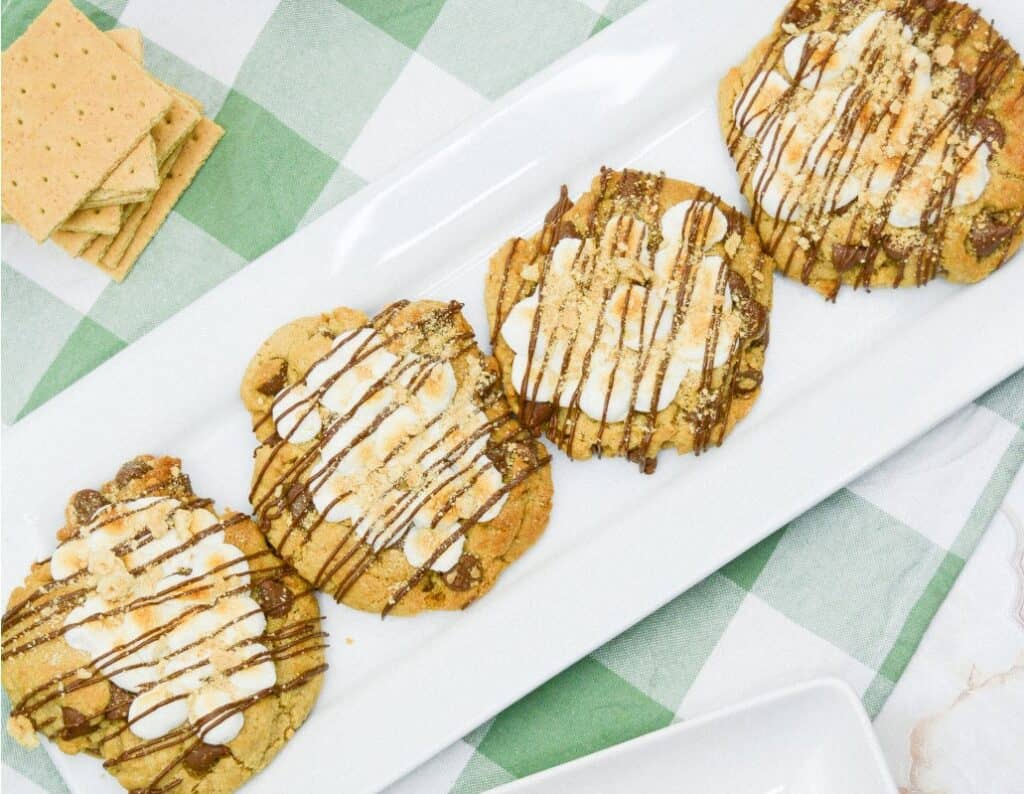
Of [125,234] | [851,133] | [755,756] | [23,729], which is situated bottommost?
[755,756]

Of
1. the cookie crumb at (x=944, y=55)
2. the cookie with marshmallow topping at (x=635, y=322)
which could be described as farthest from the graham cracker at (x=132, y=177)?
the cookie crumb at (x=944, y=55)

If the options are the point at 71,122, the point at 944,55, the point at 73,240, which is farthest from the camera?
the point at 73,240

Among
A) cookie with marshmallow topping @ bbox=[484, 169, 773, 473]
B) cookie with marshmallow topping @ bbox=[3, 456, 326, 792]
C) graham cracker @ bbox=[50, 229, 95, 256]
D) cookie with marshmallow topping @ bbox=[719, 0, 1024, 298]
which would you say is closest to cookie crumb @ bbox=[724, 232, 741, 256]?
cookie with marshmallow topping @ bbox=[484, 169, 773, 473]

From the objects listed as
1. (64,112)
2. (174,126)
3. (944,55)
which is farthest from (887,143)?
(64,112)

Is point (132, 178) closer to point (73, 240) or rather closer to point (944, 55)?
point (73, 240)

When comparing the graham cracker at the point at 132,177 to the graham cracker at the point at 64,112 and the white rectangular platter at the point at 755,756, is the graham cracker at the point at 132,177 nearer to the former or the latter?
the graham cracker at the point at 64,112

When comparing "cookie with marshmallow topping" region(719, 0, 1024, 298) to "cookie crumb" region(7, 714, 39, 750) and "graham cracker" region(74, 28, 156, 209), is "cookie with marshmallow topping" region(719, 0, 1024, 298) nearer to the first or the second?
"graham cracker" region(74, 28, 156, 209)

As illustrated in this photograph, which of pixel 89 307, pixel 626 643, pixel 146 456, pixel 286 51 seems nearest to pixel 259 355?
pixel 146 456
